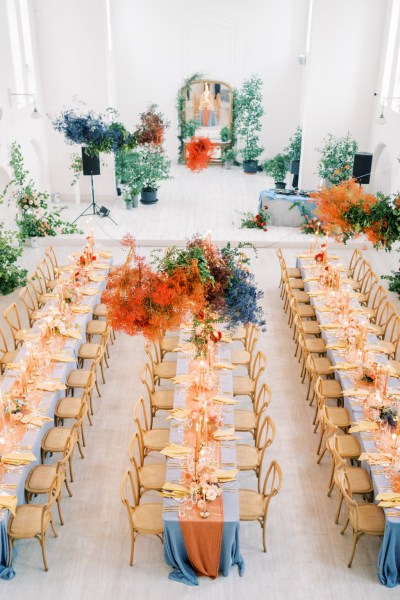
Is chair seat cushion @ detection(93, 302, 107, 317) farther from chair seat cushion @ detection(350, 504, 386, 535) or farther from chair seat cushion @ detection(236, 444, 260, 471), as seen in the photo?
chair seat cushion @ detection(350, 504, 386, 535)

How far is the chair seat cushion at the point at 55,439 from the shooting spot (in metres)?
8.32

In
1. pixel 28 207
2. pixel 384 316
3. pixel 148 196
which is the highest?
pixel 28 207

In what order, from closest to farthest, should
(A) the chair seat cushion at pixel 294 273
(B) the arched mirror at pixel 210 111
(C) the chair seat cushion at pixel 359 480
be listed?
(C) the chair seat cushion at pixel 359 480
(A) the chair seat cushion at pixel 294 273
(B) the arched mirror at pixel 210 111

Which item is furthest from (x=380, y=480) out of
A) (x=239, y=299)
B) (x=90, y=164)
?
(x=90, y=164)

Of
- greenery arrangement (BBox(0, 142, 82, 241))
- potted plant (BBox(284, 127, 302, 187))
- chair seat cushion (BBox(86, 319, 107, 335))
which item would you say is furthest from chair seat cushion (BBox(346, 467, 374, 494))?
potted plant (BBox(284, 127, 302, 187))

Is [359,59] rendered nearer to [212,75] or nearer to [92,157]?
[212,75]

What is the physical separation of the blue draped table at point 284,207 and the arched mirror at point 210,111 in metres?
7.03

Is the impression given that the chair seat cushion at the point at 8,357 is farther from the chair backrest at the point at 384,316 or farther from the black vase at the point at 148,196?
the black vase at the point at 148,196

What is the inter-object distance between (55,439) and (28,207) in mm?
9256

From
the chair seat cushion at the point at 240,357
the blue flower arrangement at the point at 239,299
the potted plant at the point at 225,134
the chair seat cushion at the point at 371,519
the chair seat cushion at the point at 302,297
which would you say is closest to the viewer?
the chair seat cushion at the point at 371,519

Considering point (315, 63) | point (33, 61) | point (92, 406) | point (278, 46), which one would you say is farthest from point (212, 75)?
point (92, 406)

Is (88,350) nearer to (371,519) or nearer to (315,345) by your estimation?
(315,345)

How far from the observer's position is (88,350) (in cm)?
1049

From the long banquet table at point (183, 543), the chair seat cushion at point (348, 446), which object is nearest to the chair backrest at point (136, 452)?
the long banquet table at point (183, 543)
